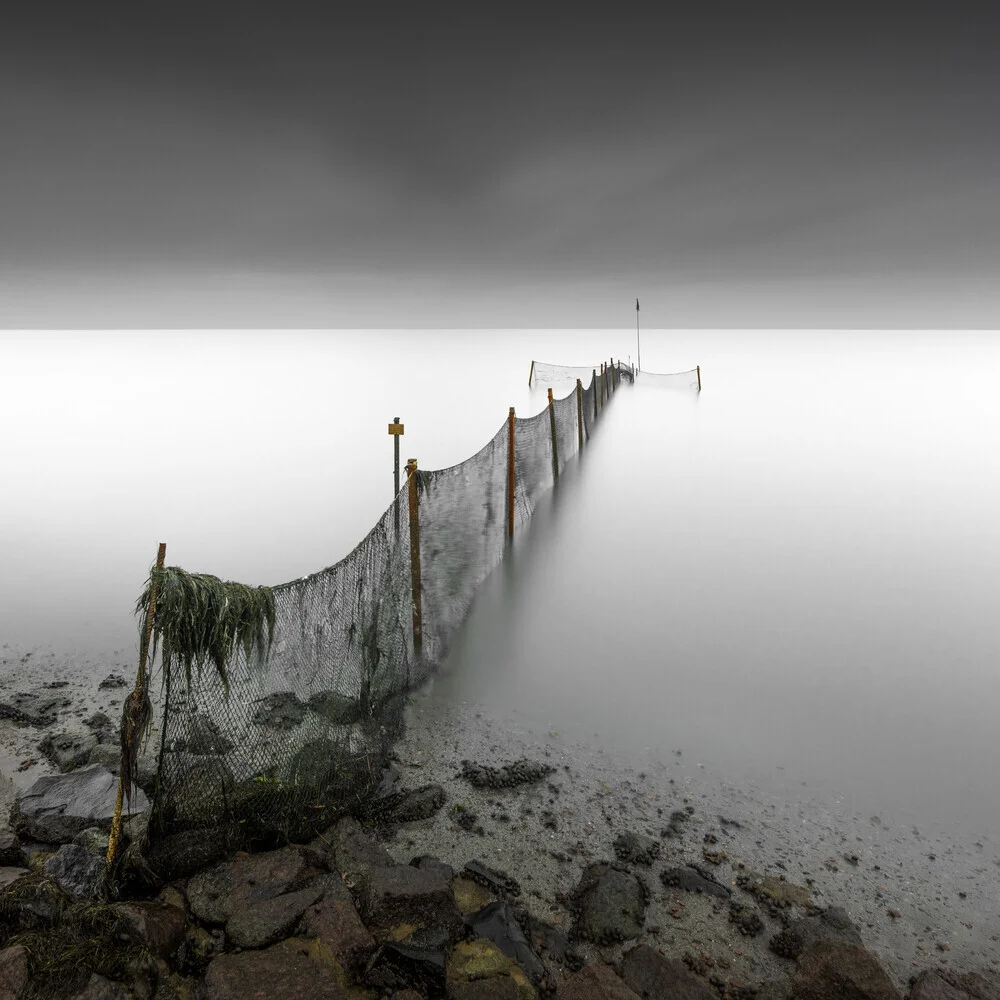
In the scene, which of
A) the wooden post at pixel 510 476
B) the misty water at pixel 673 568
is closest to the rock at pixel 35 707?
the misty water at pixel 673 568

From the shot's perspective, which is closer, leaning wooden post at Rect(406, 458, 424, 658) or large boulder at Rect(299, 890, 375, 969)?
large boulder at Rect(299, 890, 375, 969)

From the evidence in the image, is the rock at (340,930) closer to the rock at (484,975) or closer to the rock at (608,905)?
the rock at (484,975)

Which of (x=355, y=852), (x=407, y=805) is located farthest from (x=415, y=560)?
(x=355, y=852)

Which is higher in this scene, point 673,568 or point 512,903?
point 673,568

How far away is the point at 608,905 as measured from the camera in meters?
4.15

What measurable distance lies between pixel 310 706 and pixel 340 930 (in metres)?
1.86

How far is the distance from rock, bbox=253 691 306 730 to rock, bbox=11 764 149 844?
36.2 inches

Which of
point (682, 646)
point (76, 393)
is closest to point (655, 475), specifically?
point (682, 646)

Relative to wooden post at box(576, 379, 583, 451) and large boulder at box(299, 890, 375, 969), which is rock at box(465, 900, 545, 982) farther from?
wooden post at box(576, 379, 583, 451)

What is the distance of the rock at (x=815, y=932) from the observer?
12.8 ft

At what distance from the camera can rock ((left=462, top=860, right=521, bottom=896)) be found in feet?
14.1

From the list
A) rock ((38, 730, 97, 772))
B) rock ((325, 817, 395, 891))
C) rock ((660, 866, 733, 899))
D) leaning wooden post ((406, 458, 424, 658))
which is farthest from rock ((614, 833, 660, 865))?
rock ((38, 730, 97, 772))

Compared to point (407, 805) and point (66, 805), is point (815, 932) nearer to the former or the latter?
point (407, 805)

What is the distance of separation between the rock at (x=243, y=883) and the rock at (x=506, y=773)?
1651mm
